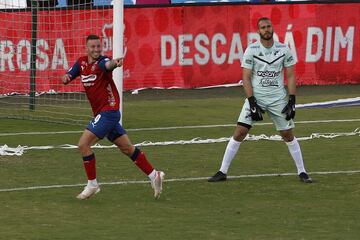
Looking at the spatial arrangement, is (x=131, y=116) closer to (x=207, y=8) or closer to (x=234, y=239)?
(x=207, y=8)

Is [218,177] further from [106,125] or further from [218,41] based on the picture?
[218,41]

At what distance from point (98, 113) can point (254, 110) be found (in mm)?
2107

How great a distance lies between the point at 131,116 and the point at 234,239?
11846mm

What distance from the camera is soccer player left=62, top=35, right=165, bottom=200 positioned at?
1198cm

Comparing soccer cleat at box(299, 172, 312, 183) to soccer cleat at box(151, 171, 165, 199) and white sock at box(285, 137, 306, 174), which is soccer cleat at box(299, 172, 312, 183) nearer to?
white sock at box(285, 137, 306, 174)

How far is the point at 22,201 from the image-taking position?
11828 millimetres

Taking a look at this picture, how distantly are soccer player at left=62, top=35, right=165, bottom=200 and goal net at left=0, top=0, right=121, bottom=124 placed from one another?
34.9 ft

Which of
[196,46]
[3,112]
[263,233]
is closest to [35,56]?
[3,112]

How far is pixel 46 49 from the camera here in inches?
949

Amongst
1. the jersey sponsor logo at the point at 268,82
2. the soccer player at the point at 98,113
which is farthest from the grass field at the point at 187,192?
the jersey sponsor logo at the point at 268,82

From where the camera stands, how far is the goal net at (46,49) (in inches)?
918

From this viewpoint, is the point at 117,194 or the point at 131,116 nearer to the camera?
the point at 117,194

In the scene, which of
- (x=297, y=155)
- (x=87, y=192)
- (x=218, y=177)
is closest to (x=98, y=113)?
(x=87, y=192)

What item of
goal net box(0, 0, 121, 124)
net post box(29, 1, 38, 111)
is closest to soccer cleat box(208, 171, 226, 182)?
net post box(29, 1, 38, 111)
